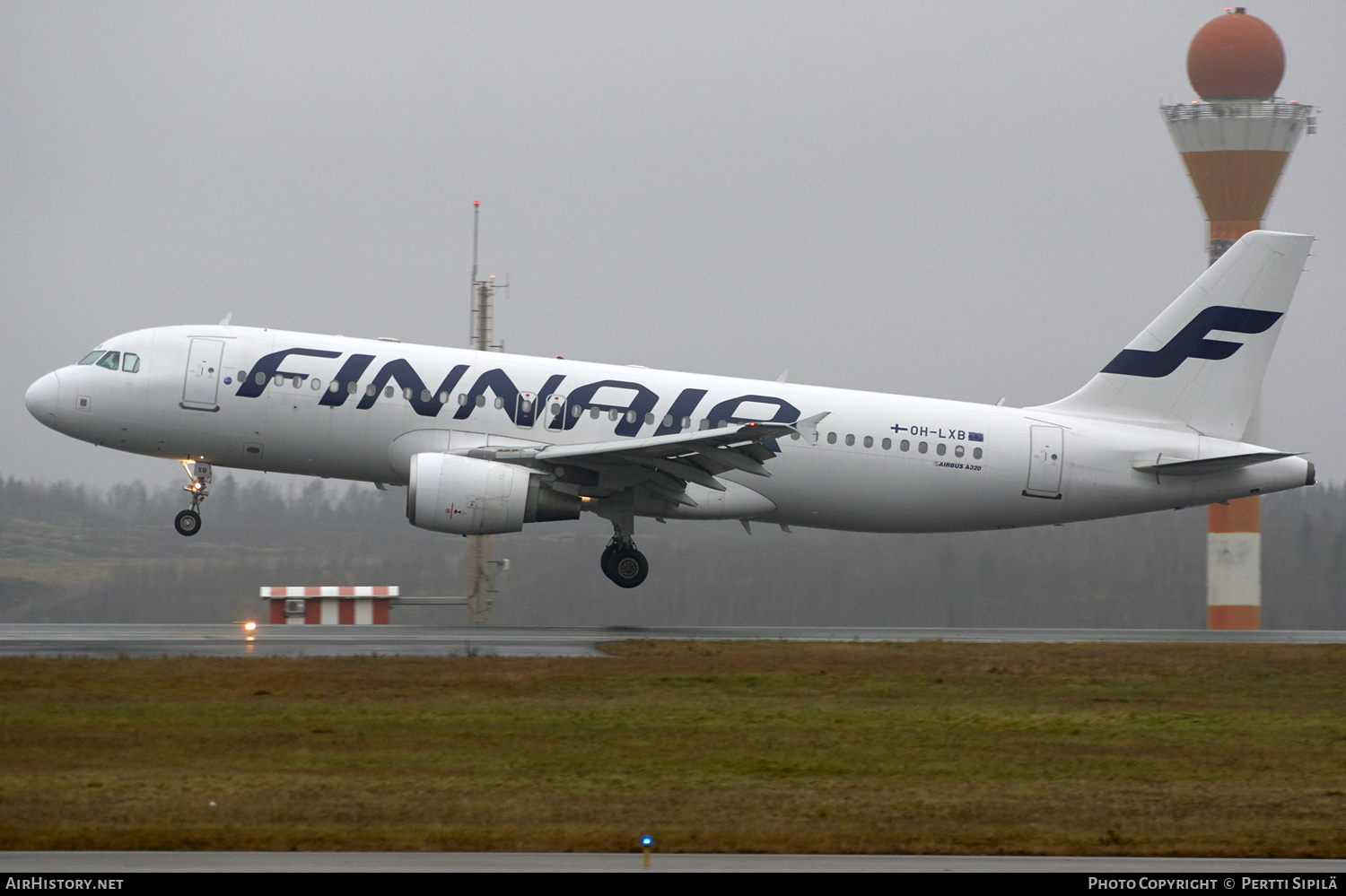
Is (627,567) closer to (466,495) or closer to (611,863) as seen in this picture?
(466,495)

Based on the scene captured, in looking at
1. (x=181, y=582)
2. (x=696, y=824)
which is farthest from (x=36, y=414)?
(x=696, y=824)

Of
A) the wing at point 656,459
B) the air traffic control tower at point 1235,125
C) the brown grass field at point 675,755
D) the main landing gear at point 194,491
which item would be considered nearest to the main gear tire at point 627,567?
the wing at point 656,459

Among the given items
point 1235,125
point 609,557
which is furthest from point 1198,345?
point 1235,125

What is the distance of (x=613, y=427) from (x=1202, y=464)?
1147cm

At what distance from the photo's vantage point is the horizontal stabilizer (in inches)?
1123

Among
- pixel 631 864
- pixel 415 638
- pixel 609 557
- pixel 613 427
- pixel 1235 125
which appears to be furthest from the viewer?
pixel 1235 125

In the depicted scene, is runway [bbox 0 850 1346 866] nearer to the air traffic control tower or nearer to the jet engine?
the jet engine

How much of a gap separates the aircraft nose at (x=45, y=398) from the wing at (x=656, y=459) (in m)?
7.81

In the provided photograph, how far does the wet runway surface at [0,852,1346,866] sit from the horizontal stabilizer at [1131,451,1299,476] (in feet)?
60.3

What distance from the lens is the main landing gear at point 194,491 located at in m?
27.6

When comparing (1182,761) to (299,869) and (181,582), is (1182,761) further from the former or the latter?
(181,582)

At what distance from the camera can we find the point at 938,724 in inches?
673

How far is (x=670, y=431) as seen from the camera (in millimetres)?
27484

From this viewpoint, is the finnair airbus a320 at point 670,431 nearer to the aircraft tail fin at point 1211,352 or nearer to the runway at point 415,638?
the aircraft tail fin at point 1211,352
